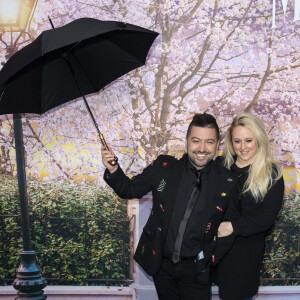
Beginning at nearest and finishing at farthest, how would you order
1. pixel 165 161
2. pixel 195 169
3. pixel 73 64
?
pixel 195 169 → pixel 165 161 → pixel 73 64

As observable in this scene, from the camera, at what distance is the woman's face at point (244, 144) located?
2777 mm

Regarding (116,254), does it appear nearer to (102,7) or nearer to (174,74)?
(174,74)

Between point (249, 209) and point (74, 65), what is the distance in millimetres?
1626

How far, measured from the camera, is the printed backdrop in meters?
3.79

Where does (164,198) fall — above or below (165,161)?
below

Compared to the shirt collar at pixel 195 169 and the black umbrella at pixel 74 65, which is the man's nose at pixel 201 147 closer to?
the shirt collar at pixel 195 169

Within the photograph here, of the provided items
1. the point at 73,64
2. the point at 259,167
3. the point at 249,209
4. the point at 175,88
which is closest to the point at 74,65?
the point at 73,64

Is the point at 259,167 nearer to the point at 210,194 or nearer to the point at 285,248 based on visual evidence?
the point at 210,194

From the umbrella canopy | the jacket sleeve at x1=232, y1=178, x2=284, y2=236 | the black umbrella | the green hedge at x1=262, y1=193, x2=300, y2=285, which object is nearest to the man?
the jacket sleeve at x1=232, y1=178, x2=284, y2=236

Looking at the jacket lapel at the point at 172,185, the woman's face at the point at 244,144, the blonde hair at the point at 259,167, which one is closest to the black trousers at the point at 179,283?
the jacket lapel at the point at 172,185

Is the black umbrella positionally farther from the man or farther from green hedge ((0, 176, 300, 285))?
green hedge ((0, 176, 300, 285))

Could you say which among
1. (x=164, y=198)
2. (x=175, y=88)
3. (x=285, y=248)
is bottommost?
(x=285, y=248)

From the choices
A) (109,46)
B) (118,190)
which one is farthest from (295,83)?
(118,190)

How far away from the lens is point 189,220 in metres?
2.42
